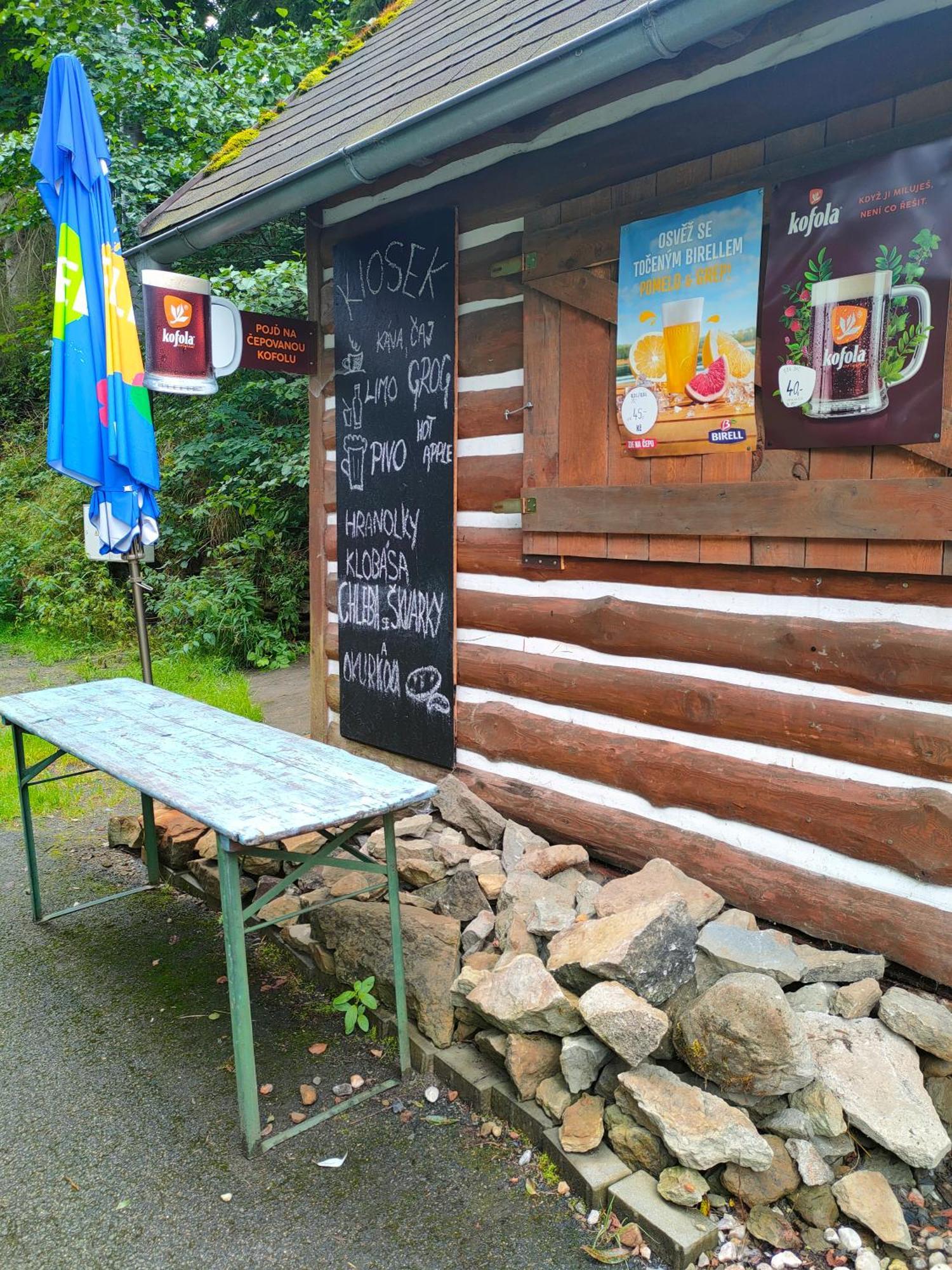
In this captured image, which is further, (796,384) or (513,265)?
(513,265)

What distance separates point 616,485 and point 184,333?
2548 millimetres

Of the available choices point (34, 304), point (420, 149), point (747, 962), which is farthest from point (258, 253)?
point (747, 962)

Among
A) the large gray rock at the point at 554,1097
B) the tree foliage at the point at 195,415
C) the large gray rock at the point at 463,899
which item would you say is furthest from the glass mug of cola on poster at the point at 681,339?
the tree foliage at the point at 195,415

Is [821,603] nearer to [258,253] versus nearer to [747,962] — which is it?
[747,962]

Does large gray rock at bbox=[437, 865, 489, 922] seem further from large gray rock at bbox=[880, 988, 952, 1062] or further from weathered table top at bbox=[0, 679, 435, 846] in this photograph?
large gray rock at bbox=[880, 988, 952, 1062]

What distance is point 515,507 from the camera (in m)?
4.09

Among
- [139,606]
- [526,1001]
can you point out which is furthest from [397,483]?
[526,1001]

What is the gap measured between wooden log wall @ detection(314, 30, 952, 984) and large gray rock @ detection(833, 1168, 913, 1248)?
74 cm

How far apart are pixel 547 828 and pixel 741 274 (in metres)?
2.37

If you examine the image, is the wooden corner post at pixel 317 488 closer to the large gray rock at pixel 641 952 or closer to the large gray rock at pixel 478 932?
the large gray rock at pixel 478 932

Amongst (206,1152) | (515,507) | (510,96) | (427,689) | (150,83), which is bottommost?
(206,1152)

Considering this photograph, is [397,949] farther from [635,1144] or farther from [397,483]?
[397,483]

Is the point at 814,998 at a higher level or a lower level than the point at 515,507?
lower

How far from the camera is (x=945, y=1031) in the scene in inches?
98.0
